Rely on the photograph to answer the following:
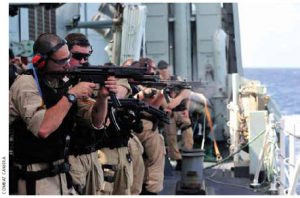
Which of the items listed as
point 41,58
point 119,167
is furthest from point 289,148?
point 41,58

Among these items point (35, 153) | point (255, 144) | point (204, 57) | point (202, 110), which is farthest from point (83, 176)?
point (204, 57)

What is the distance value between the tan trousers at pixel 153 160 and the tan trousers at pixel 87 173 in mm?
1478

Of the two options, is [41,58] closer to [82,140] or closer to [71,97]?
[71,97]

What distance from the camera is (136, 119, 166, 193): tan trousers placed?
16.9ft

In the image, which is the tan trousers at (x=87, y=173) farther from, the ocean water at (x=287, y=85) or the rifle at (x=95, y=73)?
the ocean water at (x=287, y=85)

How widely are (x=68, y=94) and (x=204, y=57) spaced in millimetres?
6981

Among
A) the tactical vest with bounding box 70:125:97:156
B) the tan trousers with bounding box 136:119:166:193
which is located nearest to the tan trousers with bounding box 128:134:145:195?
the tan trousers with bounding box 136:119:166:193

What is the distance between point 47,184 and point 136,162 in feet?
5.46

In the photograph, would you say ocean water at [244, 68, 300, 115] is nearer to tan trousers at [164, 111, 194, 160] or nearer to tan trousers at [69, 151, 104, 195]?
tan trousers at [164, 111, 194, 160]

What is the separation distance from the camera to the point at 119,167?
4.11m

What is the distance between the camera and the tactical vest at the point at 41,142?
294 cm

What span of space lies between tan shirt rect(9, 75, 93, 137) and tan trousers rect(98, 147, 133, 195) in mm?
1185

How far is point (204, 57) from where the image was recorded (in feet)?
31.7

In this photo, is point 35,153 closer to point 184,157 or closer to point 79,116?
point 79,116
